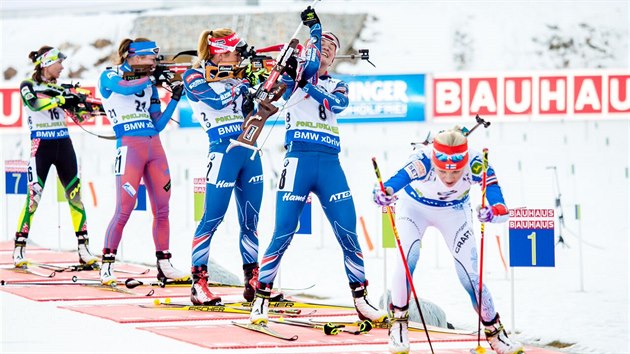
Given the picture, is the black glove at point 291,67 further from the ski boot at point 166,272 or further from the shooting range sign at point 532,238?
the ski boot at point 166,272

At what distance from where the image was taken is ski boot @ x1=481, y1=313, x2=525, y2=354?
22.8 feet

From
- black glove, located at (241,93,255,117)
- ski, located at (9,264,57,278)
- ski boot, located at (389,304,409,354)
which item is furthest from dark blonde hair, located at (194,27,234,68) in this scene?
ski, located at (9,264,57,278)

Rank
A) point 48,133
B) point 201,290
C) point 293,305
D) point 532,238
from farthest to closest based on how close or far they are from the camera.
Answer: point 48,133 → point 293,305 → point 201,290 → point 532,238

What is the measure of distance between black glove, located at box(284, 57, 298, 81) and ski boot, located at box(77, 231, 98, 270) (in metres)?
4.18

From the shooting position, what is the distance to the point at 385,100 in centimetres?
2289

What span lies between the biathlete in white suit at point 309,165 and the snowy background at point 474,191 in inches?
37.2

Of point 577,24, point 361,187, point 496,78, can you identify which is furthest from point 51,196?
point 577,24

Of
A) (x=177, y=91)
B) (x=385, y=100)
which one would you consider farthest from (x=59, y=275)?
(x=385, y=100)

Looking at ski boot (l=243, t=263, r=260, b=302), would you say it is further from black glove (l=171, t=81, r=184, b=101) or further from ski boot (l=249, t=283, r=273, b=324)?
black glove (l=171, t=81, r=184, b=101)

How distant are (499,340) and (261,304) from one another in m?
1.72

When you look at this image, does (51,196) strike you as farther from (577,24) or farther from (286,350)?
(577,24)

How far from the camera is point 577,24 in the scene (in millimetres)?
33656

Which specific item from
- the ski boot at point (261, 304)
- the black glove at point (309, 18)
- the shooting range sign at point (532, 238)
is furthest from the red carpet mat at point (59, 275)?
the shooting range sign at point (532, 238)

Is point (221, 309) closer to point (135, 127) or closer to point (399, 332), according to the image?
point (135, 127)
